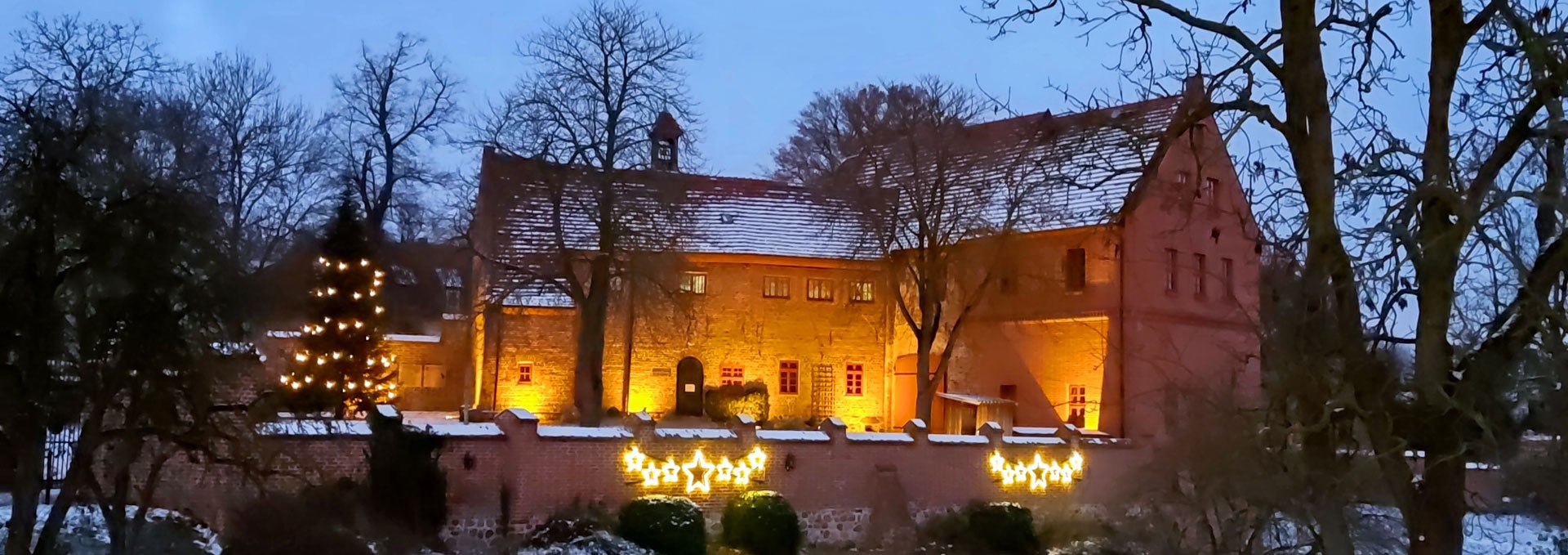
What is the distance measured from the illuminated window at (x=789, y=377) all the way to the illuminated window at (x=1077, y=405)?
6870 mm

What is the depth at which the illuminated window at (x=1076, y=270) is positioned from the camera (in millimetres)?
30453

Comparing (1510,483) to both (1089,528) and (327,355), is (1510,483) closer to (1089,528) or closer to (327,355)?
(1089,528)

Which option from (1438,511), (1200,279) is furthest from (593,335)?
(1438,511)

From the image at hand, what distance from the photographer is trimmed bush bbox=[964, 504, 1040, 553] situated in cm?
2316

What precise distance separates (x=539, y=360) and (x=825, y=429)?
10656mm

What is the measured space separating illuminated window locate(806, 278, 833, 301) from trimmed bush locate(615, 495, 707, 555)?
13.8 metres

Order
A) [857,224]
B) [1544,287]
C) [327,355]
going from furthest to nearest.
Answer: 1. [857,224]
2. [327,355]
3. [1544,287]

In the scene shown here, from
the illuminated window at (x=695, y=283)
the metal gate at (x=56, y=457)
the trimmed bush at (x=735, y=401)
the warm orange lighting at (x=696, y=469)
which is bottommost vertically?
the warm orange lighting at (x=696, y=469)

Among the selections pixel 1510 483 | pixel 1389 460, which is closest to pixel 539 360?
pixel 1510 483

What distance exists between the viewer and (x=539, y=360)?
3144cm

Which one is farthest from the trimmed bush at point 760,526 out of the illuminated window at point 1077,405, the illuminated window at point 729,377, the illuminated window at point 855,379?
the illuminated window at point 855,379

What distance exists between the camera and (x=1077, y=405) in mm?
30094

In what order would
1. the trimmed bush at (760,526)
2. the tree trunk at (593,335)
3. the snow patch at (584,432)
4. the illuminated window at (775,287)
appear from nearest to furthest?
1. the snow patch at (584,432)
2. the trimmed bush at (760,526)
3. the tree trunk at (593,335)
4. the illuminated window at (775,287)

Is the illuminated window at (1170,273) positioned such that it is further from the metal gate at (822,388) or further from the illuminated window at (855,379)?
the metal gate at (822,388)
